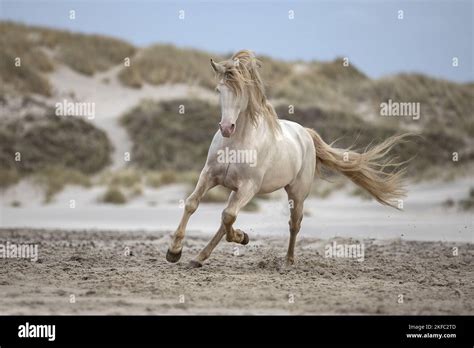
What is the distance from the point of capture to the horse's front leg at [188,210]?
336 inches

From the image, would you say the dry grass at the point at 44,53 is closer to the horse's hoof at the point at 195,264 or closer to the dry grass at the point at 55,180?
the dry grass at the point at 55,180

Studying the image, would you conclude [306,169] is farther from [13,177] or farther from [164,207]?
[13,177]

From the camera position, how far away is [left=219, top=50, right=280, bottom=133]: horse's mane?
8547mm

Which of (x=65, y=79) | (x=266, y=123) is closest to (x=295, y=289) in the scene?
(x=266, y=123)

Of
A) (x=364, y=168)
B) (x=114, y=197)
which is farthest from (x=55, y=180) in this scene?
(x=364, y=168)

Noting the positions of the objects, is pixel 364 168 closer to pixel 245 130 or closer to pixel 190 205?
pixel 245 130

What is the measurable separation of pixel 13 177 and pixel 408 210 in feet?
33.3

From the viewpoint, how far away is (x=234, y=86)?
337 inches

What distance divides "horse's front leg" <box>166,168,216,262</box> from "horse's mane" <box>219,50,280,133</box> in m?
0.87

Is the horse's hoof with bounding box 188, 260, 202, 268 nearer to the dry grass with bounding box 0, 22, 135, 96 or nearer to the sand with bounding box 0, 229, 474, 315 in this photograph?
the sand with bounding box 0, 229, 474, 315

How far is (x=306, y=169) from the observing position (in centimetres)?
1005

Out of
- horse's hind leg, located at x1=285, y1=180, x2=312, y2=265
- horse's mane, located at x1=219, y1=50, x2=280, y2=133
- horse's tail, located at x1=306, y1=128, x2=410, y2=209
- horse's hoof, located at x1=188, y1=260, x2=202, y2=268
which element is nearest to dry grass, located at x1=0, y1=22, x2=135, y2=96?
horse's tail, located at x1=306, y1=128, x2=410, y2=209

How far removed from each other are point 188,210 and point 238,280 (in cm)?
90

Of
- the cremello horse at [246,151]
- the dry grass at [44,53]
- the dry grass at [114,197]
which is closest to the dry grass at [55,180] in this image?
the dry grass at [114,197]
